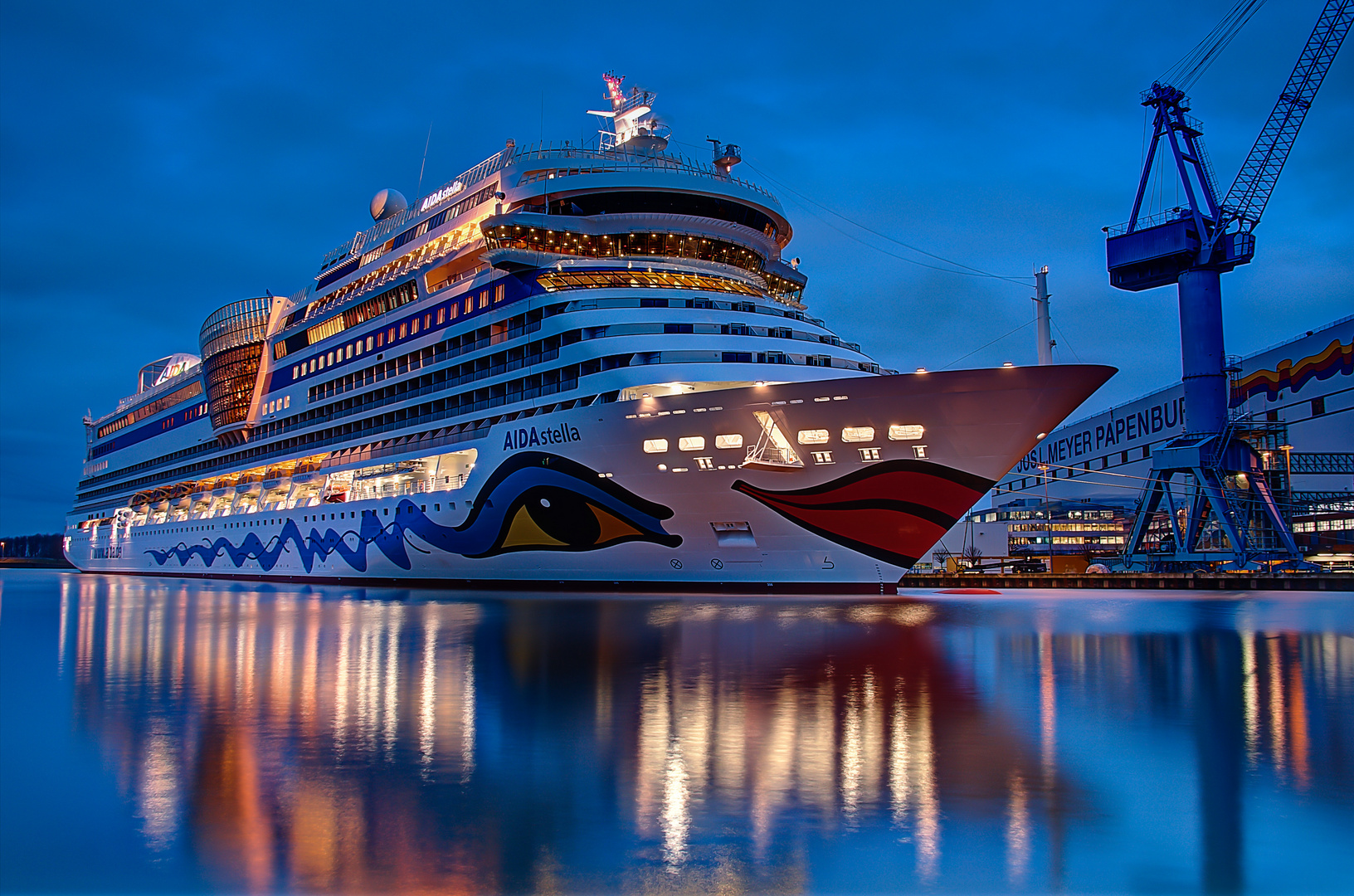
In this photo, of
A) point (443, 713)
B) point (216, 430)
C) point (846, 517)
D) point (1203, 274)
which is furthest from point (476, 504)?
point (1203, 274)

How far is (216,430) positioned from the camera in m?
54.8

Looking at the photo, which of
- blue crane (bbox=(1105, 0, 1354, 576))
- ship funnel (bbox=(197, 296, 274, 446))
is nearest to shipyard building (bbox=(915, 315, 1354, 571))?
blue crane (bbox=(1105, 0, 1354, 576))

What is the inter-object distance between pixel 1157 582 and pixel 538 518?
106 ft

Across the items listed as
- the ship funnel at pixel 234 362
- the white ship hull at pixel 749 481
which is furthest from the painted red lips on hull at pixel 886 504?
the ship funnel at pixel 234 362

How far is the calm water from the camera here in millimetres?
6129

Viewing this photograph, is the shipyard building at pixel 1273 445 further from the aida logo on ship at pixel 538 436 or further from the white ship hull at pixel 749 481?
the aida logo on ship at pixel 538 436

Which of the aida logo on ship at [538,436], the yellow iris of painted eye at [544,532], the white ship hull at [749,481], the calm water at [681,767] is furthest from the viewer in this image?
the aida logo on ship at [538,436]

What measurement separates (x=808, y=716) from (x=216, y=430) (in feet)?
177

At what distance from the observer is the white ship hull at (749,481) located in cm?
2292

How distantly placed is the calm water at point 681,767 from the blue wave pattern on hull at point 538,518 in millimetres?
8973

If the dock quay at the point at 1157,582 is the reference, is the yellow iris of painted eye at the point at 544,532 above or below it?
above

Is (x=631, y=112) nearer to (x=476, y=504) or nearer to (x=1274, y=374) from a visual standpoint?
(x=476, y=504)

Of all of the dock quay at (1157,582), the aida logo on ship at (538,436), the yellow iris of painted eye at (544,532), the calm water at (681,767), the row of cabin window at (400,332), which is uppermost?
the row of cabin window at (400,332)

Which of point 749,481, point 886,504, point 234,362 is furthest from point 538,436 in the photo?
point 234,362
